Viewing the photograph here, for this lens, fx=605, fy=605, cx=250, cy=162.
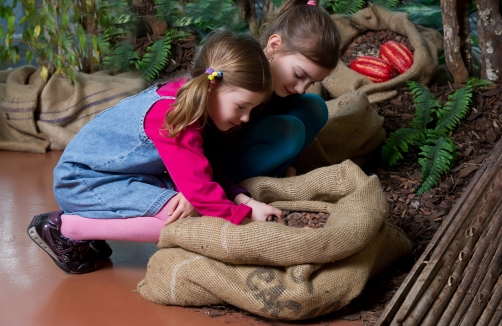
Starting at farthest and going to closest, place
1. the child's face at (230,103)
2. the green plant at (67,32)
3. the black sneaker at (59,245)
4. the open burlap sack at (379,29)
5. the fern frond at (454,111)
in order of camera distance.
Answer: the green plant at (67,32), the open burlap sack at (379,29), the fern frond at (454,111), the black sneaker at (59,245), the child's face at (230,103)

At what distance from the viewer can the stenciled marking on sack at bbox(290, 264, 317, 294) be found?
226 centimetres

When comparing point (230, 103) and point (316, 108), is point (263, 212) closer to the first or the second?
point (230, 103)

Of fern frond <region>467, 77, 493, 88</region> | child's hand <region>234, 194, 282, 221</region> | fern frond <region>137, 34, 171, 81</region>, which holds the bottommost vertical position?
fern frond <region>137, 34, 171, 81</region>

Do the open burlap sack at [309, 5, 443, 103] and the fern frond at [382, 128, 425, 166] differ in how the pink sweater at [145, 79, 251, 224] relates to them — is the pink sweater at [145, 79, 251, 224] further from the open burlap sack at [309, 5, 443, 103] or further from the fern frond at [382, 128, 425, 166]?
the open burlap sack at [309, 5, 443, 103]

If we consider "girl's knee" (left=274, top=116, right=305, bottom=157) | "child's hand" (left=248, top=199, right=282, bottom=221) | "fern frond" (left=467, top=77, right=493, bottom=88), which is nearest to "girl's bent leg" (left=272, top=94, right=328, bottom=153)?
"girl's knee" (left=274, top=116, right=305, bottom=157)

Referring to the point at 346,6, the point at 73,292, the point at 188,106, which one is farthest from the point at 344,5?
the point at 73,292

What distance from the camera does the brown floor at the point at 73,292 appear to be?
7.79 feet

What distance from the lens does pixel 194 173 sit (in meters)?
2.44

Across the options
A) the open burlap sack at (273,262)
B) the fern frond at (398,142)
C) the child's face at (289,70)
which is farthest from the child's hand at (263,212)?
the fern frond at (398,142)

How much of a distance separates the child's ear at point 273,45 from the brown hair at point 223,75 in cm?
37

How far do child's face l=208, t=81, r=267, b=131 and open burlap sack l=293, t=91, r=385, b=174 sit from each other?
3.68ft

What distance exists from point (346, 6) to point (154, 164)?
3112 millimetres

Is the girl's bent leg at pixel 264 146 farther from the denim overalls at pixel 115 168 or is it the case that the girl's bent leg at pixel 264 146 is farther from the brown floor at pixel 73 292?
the brown floor at pixel 73 292

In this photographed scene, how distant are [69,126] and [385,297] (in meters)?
2.91
